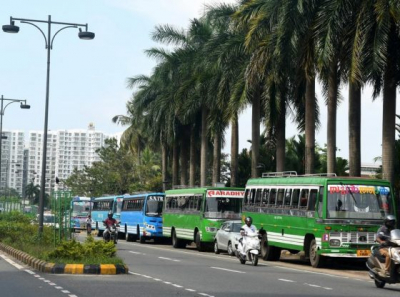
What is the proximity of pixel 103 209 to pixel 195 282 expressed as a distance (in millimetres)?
45221

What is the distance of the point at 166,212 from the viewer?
47.7m

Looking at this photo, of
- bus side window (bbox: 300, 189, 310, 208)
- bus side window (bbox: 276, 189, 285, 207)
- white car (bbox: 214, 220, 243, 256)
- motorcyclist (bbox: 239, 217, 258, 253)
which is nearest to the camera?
bus side window (bbox: 300, 189, 310, 208)

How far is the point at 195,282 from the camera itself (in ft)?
67.5

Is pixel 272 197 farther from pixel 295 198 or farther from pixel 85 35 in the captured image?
pixel 85 35

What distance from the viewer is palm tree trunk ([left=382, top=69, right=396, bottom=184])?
31.0 metres

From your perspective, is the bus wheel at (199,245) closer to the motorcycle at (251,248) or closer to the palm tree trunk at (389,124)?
the motorcycle at (251,248)

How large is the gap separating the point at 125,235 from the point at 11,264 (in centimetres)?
3035

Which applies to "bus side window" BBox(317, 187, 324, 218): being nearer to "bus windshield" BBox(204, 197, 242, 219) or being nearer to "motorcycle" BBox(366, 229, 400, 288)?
"motorcycle" BBox(366, 229, 400, 288)

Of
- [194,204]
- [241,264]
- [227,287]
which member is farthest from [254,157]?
[227,287]

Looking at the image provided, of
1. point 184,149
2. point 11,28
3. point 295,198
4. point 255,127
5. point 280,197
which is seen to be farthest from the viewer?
point 184,149

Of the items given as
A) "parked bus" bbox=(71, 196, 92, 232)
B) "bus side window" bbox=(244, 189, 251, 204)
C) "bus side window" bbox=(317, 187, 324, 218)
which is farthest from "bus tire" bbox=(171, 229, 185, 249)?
"parked bus" bbox=(71, 196, 92, 232)

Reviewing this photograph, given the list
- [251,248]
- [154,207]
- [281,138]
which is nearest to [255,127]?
[281,138]

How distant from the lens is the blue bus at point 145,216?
5056 cm

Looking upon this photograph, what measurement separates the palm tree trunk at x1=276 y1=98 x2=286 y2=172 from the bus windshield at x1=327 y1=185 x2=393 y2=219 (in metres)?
13.6
